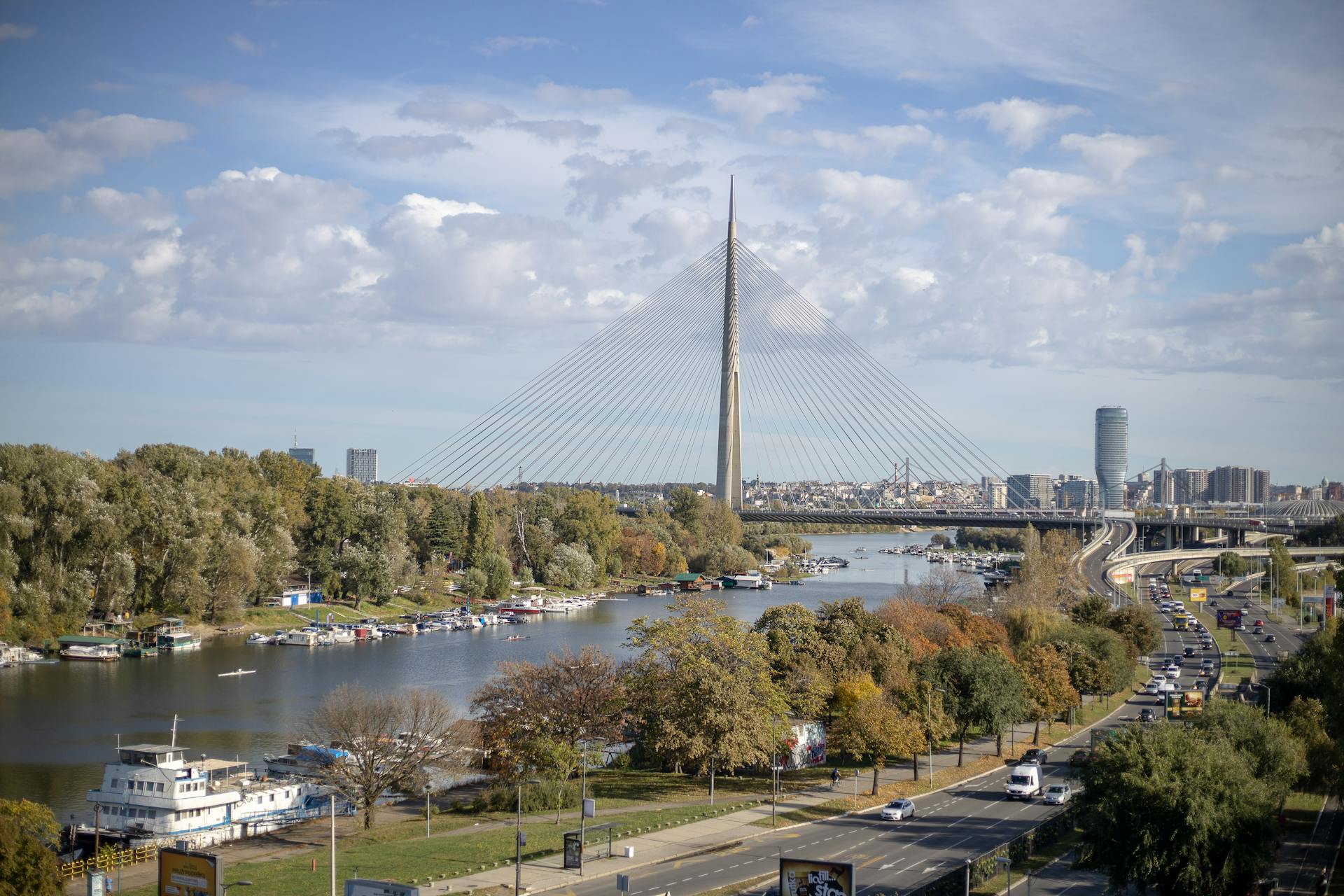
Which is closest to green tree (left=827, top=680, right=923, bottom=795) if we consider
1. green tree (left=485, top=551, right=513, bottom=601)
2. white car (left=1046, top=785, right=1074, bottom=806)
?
white car (left=1046, top=785, right=1074, bottom=806)

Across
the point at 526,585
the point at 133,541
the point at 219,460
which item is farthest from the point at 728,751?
the point at 526,585

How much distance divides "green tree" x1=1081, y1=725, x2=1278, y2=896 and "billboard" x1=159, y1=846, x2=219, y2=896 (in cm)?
931

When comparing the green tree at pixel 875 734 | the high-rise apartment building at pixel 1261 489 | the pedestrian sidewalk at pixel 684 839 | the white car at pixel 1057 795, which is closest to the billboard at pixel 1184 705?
the pedestrian sidewalk at pixel 684 839

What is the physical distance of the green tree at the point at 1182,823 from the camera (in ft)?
43.3

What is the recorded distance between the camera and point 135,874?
52.5 feet

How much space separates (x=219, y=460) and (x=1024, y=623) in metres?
33.0

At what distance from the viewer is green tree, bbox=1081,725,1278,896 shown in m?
13.2

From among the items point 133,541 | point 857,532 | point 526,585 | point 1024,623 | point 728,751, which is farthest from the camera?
point 857,532

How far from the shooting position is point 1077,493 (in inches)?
7106

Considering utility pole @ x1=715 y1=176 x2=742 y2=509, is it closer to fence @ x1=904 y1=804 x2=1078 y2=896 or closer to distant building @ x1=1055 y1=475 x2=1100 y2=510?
fence @ x1=904 y1=804 x2=1078 y2=896

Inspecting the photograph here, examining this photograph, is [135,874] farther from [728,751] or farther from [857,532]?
[857,532]

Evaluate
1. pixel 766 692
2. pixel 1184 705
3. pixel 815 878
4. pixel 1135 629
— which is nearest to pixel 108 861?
pixel 815 878

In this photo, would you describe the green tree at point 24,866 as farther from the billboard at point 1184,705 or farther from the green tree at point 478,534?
the green tree at point 478,534

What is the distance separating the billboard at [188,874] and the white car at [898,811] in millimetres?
9806
